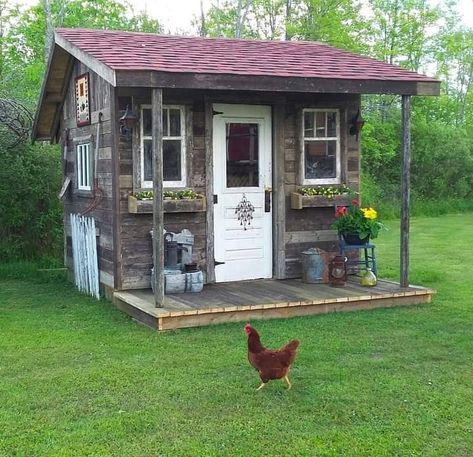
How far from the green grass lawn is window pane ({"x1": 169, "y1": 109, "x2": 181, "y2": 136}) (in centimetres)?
200

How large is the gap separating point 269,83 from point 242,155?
4.77 ft

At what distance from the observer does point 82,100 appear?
8898 millimetres

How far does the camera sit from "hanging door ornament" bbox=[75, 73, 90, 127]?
870 centimetres

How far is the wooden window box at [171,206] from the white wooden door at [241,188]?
1.05 feet

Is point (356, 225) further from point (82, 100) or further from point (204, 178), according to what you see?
point (82, 100)

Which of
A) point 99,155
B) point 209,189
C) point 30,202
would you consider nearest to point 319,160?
point 209,189

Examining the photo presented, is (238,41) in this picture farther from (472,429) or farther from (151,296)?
(472,429)

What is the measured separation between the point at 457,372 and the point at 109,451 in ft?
8.81

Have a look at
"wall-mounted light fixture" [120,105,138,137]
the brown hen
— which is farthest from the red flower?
the brown hen

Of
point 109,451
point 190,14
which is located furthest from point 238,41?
point 190,14

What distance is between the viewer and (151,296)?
7.70 meters

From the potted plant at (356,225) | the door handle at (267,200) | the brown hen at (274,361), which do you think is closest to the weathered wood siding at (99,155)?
the door handle at (267,200)

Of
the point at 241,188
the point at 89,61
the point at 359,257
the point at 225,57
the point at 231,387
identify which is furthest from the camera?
the point at 359,257

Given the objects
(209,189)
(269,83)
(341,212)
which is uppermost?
(269,83)
